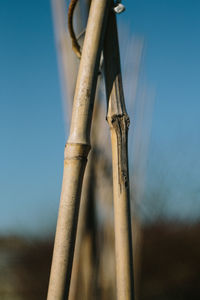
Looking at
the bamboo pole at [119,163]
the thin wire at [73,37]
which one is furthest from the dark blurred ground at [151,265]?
the thin wire at [73,37]

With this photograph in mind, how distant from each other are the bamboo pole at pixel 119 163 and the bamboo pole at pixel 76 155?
0.14ft

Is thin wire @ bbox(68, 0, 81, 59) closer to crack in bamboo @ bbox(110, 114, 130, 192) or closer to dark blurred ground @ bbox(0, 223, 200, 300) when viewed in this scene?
crack in bamboo @ bbox(110, 114, 130, 192)

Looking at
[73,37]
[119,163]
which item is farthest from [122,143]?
[73,37]

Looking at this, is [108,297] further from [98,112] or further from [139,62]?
[139,62]

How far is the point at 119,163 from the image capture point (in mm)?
571

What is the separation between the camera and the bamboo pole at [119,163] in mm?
530

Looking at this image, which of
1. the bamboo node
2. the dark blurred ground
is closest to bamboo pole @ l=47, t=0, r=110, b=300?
the bamboo node

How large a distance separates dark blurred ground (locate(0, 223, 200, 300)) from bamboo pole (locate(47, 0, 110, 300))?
64cm

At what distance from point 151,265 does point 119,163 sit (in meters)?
1.07

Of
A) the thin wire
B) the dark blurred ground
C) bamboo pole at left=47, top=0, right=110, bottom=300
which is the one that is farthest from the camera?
the dark blurred ground

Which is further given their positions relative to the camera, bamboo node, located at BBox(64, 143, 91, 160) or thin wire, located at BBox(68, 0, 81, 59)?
thin wire, located at BBox(68, 0, 81, 59)

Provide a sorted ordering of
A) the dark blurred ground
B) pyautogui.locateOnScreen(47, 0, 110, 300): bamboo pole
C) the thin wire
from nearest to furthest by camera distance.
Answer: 1. pyautogui.locateOnScreen(47, 0, 110, 300): bamboo pole
2. the thin wire
3. the dark blurred ground

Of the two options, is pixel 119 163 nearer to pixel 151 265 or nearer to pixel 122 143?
pixel 122 143

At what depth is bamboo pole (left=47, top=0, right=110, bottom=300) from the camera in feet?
1.59
